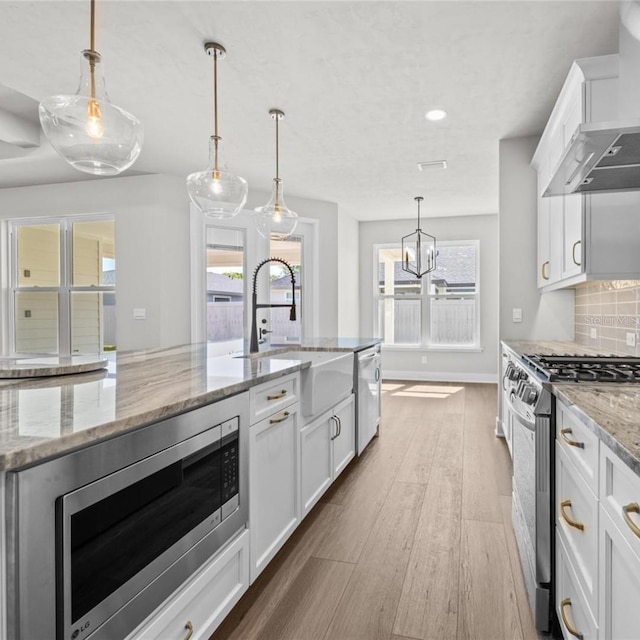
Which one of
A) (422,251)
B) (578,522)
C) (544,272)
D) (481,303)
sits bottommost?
(578,522)

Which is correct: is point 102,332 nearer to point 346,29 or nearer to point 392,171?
point 392,171

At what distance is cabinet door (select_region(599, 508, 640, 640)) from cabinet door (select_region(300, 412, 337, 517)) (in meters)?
1.37

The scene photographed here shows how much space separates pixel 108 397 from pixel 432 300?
21.9ft

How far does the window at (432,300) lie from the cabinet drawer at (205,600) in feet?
20.4

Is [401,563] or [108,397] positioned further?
[401,563]

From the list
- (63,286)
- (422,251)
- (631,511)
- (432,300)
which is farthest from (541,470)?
(422,251)

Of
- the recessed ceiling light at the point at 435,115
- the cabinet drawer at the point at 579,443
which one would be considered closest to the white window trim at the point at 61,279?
the recessed ceiling light at the point at 435,115

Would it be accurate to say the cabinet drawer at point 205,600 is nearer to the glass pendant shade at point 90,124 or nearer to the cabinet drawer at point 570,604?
the cabinet drawer at point 570,604

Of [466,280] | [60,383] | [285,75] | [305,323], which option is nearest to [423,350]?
[466,280]

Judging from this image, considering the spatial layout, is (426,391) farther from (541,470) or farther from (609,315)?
(541,470)

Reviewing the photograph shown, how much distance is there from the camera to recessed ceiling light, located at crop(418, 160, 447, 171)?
463 centimetres

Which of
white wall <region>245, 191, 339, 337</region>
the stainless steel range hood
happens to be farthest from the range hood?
white wall <region>245, 191, 339, 337</region>

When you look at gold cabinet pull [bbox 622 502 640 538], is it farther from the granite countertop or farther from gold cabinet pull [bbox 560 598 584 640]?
the granite countertop

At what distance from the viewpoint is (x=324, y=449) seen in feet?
8.54
